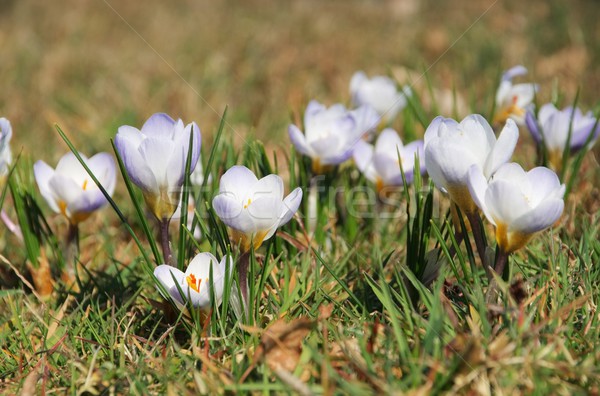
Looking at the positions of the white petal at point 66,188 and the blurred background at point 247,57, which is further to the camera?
the blurred background at point 247,57

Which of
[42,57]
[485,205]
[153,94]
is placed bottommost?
[485,205]

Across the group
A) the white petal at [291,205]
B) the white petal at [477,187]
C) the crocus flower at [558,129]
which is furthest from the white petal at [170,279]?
the crocus flower at [558,129]

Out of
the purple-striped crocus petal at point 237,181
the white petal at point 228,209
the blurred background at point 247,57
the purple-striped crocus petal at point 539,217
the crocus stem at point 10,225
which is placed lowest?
the crocus stem at point 10,225

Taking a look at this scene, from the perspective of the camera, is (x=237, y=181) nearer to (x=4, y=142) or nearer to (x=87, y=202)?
(x=87, y=202)

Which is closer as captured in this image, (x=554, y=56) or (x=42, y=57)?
(x=554, y=56)

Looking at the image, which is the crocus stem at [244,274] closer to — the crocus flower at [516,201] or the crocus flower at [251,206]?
the crocus flower at [251,206]

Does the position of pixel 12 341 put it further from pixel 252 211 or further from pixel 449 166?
pixel 449 166

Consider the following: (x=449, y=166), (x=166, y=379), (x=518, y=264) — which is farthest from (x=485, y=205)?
(x=166, y=379)
